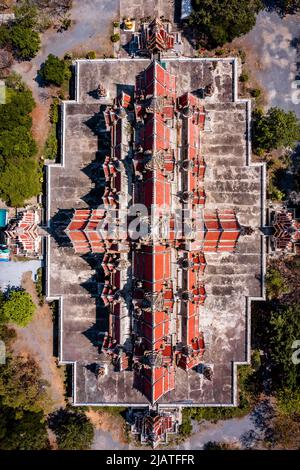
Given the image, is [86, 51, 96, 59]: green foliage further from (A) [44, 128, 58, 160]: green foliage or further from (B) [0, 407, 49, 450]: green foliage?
(B) [0, 407, 49, 450]: green foliage

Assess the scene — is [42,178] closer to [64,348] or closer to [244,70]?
[64,348]

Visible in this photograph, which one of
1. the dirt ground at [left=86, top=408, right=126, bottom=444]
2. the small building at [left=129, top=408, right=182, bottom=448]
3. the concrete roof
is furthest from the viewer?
the dirt ground at [left=86, top=408, right=126, bottom=444]

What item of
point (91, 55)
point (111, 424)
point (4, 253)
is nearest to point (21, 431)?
point (111, 424)

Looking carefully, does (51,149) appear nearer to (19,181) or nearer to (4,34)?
(19,181)

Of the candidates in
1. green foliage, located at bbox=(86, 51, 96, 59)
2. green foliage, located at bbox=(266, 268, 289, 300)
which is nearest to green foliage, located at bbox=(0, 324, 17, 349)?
green foliage, located at bbox=(266, 268, 289, 300)

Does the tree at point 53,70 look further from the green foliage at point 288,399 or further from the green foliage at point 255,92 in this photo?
the green foliage at point 288,399

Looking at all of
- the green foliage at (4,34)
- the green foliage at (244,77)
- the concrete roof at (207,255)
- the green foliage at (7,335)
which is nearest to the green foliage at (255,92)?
the green foliage at (244,77)

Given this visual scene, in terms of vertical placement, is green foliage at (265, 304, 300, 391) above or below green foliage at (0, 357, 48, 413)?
above
